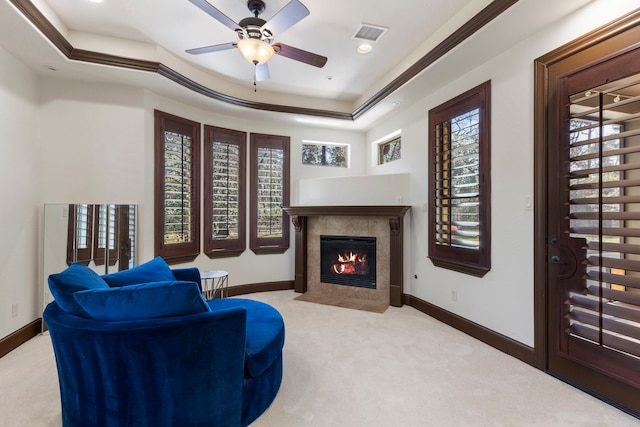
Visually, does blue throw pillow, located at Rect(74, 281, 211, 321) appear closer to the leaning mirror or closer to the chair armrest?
the chair armrest

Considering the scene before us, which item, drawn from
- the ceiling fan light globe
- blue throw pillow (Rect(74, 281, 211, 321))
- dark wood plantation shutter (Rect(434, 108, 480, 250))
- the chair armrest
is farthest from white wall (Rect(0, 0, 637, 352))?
blue throw pillow (Rect(74, 281, 211, 321))

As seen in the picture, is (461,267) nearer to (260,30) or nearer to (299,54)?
(299,54)

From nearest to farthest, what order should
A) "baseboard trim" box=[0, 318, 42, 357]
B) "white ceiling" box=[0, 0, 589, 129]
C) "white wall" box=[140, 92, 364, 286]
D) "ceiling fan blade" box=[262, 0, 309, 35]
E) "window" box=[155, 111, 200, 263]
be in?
"ceiling fan blade" box=[262, 0, 309, 35] < "white ceiling" box=[0, 0, 589, 129] < "baseboard trim" box=[0, 318, 42, 357] < "white wall" box=[140, 92, 364, 286] < "window" box=[155, 111, 200, 263]

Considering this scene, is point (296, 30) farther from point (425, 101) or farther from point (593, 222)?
point (593, 222)

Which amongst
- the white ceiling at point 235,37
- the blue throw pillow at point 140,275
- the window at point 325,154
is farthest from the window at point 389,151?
the blue throw pillow at point 140,275

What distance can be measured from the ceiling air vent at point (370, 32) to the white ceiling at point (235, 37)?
6 cm

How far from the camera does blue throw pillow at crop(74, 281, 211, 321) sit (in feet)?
5.06

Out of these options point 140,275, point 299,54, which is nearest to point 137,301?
point 140,275

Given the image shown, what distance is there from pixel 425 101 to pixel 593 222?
7.80ft

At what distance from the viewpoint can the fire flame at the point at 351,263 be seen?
14.9 ft

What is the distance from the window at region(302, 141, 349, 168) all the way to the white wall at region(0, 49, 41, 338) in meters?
3.43

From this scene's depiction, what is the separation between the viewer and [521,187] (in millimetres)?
2629

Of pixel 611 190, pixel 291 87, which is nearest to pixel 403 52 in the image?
pixel 291 87

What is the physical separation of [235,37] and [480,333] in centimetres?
393
